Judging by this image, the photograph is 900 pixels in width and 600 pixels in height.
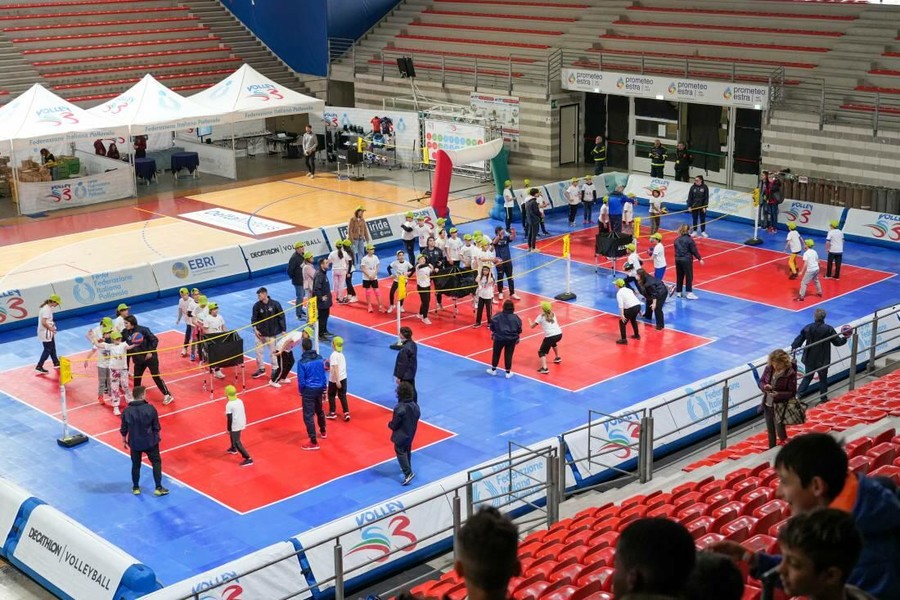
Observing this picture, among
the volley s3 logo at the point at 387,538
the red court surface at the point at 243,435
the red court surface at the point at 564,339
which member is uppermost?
the volley s3 logo at the point at 387,538

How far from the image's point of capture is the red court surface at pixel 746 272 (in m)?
26.2

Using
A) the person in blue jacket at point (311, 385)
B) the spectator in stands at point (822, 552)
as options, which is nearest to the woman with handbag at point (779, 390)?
the person in blue jacket at point (311, 385)

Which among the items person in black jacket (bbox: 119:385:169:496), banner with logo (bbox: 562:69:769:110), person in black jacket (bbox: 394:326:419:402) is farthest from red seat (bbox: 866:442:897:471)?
banner with logo (bbox: 562:69:769:110)

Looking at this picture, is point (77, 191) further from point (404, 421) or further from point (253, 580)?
point (253, 580)

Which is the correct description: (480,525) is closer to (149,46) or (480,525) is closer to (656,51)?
(656,51)

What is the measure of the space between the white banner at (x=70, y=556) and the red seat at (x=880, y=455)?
26.6 feet

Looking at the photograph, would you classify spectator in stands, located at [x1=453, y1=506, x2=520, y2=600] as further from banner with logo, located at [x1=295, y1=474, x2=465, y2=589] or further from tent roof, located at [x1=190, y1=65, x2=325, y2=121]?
tent roof, located at [x1=190, y1=65, x2=325, y2=121]

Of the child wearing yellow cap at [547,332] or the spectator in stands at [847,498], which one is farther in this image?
the child wearing yellow cap at [547,332]

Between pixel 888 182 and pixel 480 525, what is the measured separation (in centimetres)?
2992

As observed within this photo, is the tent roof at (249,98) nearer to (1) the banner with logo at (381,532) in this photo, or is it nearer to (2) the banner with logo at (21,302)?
(2) the banner with logo at (21,302)

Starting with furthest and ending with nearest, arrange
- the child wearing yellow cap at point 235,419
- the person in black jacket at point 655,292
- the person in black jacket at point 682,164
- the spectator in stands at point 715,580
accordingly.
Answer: the person in black jacket at point 682,164 → the person in black jacket at point 655,292 → the child wearing yellow cap at point 235,419 → the spectator in stands at point 715,580

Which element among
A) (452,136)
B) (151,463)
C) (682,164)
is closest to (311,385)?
(151,463)

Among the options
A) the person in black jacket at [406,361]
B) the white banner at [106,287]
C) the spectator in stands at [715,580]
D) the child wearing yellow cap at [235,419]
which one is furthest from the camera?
the white banner at [106,287]

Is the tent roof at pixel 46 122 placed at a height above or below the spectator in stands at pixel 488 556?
below
